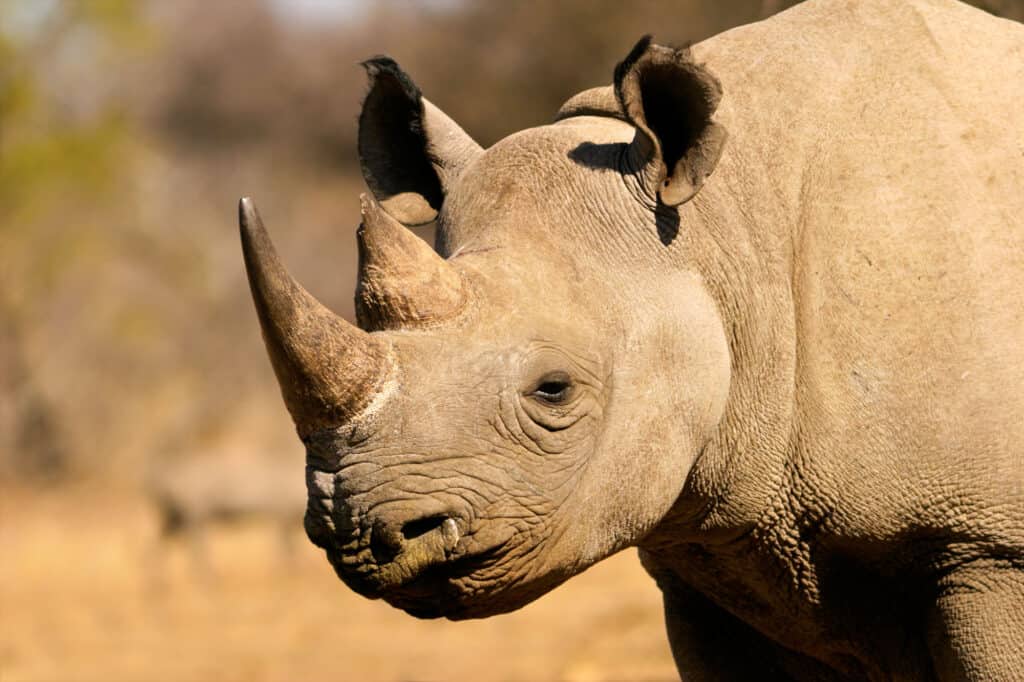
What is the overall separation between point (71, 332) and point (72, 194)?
228 cm

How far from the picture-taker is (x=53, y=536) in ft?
62.0

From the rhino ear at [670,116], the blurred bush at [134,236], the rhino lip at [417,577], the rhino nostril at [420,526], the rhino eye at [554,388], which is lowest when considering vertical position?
the rhino lip at [417,577]

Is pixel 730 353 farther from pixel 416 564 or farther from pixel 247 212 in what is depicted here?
pixel 247 212

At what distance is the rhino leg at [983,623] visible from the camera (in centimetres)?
384

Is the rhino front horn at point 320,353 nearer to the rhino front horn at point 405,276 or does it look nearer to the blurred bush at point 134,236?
the rhino front horn at point 405,276

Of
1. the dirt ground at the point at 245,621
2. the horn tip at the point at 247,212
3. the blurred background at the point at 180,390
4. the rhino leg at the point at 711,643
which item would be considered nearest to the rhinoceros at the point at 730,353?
the horn tip at the point at 247,212

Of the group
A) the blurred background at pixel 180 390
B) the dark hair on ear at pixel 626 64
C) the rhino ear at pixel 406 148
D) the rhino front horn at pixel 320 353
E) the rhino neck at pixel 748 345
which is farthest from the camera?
the blurred background at pixel 180 390

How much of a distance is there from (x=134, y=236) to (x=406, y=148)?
2360 cm

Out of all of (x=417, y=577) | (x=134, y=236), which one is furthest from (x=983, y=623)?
(x=134, y=236)

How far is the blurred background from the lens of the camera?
35.9ft

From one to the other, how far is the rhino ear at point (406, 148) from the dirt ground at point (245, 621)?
3.89 m

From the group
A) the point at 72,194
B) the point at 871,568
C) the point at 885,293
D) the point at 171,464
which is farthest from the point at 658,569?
the point at 72,194

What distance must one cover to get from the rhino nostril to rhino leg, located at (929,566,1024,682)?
1.30 metres

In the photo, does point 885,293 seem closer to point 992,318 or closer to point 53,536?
point 992,318
